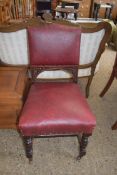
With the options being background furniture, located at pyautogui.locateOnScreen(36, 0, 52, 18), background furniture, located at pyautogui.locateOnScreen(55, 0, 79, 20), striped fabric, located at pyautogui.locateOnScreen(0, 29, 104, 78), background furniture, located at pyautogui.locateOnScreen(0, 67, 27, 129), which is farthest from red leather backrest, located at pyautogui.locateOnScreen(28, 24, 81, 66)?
background furniture, located at pyautogui.locateOnScreen(36, 0, 52, 18)

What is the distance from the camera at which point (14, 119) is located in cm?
160

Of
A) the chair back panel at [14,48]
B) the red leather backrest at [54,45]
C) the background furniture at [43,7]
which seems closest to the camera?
the red leather backrest at [54,45]

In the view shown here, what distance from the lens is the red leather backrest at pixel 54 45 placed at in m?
1.49

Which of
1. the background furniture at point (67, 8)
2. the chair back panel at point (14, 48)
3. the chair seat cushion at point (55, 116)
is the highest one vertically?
the background furniture at point (67, 8)

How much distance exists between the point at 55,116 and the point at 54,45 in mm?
589

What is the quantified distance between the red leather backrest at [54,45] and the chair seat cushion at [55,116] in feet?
1.01

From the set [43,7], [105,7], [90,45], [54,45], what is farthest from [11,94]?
[105,7]

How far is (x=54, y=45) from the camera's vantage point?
1533mm

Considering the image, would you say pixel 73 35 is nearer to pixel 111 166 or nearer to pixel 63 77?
pixel 63 77

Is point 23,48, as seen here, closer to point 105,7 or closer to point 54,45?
point 54,45

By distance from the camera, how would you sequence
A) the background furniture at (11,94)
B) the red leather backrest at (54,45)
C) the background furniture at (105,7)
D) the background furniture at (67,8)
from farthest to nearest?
the background furniture at (105,7), the background furniture at (67,8), the red leather backrest at (54,45), the background furniture at (11,94)

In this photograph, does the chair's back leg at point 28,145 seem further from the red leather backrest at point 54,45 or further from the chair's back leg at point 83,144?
the red leather backrest at point 54,45

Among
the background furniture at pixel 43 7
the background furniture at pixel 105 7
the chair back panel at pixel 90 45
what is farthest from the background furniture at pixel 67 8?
the chair back panel at pixel 90 45

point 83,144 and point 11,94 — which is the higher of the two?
point 11,94
